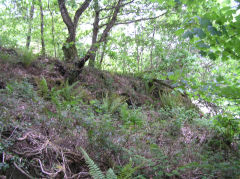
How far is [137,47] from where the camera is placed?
35.2 feet

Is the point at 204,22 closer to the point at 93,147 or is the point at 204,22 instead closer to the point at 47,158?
the point at 93,147

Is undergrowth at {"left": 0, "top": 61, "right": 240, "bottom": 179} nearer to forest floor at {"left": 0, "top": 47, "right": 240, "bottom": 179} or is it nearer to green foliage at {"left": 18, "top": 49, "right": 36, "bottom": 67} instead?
forest floor at {"left": 0, "top": 47, "right": 240, "bottom": 179}

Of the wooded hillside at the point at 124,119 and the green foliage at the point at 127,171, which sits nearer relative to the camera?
the green foliage at the point at 127,171

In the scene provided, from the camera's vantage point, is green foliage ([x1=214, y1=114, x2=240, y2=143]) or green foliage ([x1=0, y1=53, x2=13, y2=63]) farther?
green foliage ([x1=0, y1=53, x2=13, y2=63])

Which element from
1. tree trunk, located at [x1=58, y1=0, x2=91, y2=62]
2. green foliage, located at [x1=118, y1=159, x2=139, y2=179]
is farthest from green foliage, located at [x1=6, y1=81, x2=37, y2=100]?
tree trunk, located at [x1=58, y1=0, x2=91, y2=62]

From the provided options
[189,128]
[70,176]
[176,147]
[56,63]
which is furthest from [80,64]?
[70,176]

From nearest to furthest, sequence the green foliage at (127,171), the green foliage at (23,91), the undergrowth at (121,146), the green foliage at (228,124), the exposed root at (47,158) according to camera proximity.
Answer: the green foliage at (127,171), the exposed root at (47,158), the undergrowth at (121,146), the green foliage at (228,124), the green foliage at (23,91)

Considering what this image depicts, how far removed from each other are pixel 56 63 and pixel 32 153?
5.57 meters

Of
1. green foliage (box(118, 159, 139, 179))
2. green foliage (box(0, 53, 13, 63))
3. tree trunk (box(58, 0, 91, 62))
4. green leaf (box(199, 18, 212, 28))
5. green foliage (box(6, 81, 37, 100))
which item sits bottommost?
green foliage (box(118, 159, 139, 179))

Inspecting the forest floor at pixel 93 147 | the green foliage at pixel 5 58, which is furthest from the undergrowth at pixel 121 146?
the green foliage at pixel 5 58

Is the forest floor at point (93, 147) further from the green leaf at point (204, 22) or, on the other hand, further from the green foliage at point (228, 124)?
the green leaf at point (204, 22)

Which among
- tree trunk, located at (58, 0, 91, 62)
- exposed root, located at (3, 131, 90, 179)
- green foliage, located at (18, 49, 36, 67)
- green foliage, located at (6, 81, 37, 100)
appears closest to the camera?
exposed root, located at (3, 131, 90, 179)

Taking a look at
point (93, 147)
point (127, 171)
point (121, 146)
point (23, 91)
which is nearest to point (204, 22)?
point (127, 171)

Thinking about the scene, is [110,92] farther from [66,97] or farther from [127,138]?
[127,138]
